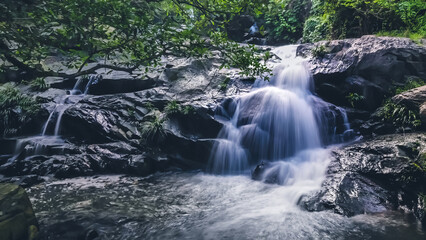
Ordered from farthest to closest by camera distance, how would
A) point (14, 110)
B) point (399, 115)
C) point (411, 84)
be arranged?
point (14, 110) < point (411, 84) < point (399, 115)

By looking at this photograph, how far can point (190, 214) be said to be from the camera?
17.2 ft

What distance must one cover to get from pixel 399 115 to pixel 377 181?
3035mm

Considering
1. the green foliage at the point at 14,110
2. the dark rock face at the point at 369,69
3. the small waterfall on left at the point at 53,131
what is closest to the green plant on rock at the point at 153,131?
the small waterfall on left at the point at 53,131

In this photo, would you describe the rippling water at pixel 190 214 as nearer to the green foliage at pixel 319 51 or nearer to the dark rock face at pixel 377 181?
the dark rock face at pixel 377 181

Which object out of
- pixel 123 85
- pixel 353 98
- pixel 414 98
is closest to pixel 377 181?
pixel 414 98

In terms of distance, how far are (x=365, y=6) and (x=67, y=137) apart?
1325cm

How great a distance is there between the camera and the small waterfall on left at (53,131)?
335 inches

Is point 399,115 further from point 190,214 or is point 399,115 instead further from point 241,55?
point 190,214

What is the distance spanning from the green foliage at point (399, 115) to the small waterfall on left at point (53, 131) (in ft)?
35.9

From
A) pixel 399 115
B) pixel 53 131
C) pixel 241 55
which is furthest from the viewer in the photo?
pixel 53 131

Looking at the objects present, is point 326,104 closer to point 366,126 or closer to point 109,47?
point 366,126

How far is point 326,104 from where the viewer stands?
9141mm

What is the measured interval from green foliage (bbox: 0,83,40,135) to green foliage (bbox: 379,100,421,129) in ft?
43.1

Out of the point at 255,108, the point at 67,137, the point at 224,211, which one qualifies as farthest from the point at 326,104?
the point at 67,137
